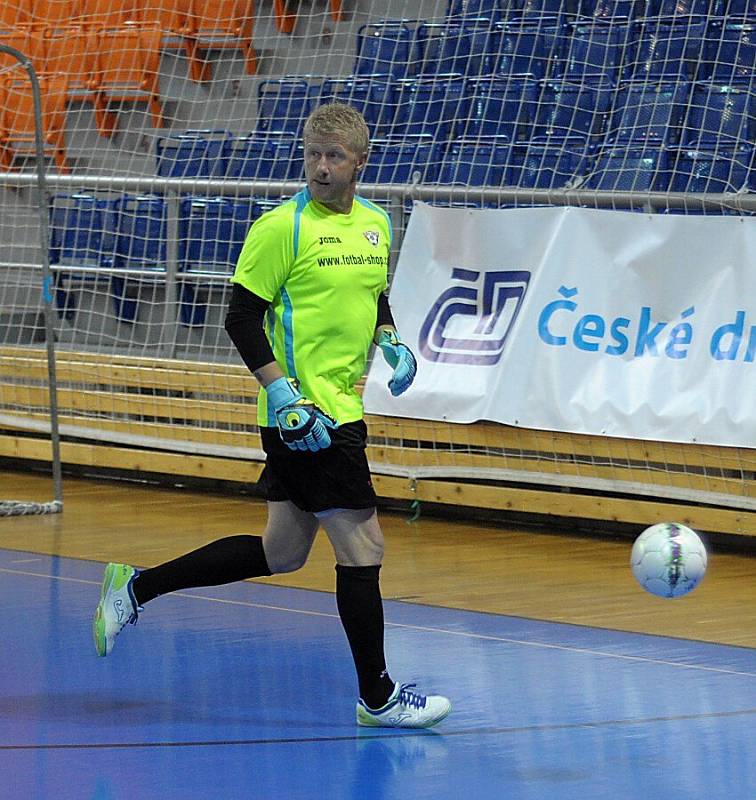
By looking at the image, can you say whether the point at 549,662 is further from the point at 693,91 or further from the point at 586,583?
the point at 693,91

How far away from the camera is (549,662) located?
591 centimetres

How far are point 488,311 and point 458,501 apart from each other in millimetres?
1149

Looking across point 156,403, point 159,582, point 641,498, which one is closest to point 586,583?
point 641,498

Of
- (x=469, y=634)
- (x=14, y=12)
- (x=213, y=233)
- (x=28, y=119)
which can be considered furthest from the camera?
(x=14, y=12)

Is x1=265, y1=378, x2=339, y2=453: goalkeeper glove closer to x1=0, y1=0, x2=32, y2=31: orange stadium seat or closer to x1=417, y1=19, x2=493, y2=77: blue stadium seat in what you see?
x1=417, y1=19, x2=493, y2=77: blue stadium seat

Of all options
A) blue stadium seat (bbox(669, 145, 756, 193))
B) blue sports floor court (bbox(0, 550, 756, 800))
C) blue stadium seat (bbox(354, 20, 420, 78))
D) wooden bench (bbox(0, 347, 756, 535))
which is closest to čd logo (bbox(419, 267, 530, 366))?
wooden bench (bbox(0, 347, 756, 535))

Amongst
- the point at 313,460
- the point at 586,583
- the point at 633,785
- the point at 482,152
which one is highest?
→ the point at 482,152

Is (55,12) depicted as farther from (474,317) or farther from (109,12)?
(474,317)

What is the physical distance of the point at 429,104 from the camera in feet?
39.0

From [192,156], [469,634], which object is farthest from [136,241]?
[469,634]

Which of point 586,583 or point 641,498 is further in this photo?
point 641,498

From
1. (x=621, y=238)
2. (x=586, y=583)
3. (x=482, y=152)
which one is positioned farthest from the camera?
(x=482, y=152)

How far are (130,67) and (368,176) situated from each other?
4.01 metres

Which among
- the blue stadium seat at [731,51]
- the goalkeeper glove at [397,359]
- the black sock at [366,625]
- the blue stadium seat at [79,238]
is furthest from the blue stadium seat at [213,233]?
the black sock at [366,625]
